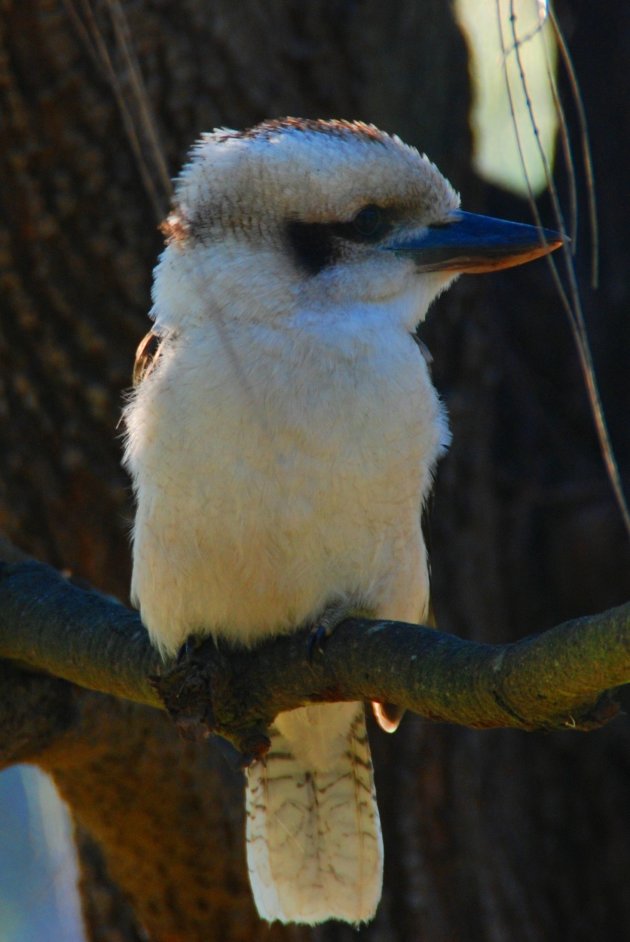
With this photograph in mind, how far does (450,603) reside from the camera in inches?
123

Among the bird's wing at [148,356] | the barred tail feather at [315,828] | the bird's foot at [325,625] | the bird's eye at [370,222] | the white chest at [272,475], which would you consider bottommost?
the barred tail feather at [315,828]

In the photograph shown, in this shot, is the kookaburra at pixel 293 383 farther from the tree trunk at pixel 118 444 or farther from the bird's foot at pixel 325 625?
the tree trunk at pixel 118 444

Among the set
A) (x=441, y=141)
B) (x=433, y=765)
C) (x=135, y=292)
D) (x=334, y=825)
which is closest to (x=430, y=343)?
(x=441, y=141)

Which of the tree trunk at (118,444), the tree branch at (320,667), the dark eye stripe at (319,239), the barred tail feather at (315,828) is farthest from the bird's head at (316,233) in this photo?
the barred tail feather at (315,828)

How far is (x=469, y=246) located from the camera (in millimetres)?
2160

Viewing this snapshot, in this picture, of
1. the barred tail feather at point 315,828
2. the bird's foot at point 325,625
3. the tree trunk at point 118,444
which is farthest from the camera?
the tree trunk at point 118,444

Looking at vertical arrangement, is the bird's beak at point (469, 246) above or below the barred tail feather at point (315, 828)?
above

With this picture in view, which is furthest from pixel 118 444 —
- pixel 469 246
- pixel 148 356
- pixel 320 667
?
pixel 320 667

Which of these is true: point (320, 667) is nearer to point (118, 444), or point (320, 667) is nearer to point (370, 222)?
point (370, 222)

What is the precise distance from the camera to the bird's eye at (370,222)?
213cm

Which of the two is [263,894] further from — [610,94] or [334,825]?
[610,94]

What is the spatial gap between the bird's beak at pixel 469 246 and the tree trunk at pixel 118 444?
24.0 inches

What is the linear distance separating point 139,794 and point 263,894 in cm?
31

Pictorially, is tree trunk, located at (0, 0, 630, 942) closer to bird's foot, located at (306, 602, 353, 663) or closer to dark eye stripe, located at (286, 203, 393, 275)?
dark eye stripe, located at (286, 203, 393, 275)
